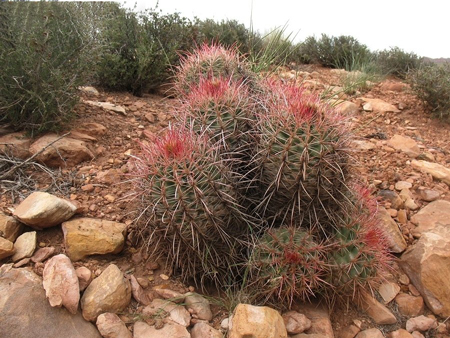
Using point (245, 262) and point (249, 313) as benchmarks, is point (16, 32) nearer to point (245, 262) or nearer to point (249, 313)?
point (245, 262)

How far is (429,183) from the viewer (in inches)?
162

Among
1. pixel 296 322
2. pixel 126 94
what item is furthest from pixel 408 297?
pixel 126 94

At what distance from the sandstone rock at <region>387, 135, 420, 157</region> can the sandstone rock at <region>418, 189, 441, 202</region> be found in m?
0.64

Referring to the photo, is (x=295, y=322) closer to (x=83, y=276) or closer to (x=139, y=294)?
(x=139, y=294)

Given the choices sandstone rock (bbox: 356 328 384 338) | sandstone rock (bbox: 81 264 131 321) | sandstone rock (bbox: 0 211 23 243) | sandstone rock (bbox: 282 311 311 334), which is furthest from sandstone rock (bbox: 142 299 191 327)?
sandstone rock (bbox: 356 328 384 338)

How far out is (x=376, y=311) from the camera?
3002mm

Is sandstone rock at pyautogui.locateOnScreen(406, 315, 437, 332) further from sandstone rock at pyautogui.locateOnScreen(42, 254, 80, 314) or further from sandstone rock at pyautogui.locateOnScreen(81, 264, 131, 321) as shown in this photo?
sandstone rock at pyautogui.locateOnScreen(42, 254, 80, 314)

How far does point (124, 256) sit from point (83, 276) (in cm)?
38

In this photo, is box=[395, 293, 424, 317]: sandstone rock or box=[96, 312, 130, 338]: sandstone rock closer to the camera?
box=[96, 312, 130, 338]: sandstone rock

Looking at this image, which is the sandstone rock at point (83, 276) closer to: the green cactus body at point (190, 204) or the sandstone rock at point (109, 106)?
the green cactus body at point (190, 204)

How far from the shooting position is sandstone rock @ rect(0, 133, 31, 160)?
11.6 ft

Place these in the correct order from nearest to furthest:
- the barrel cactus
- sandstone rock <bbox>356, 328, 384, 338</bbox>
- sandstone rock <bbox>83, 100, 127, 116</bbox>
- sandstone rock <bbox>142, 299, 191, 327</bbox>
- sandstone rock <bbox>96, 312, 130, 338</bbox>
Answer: sandstone rock <bbox>96, 312, 130, 338</bbox> < sandstone rock <bbox>142, 299, 191, 327</bbox> < the barrel cactus < sandstone rock <bbox>356, 328, 384, 338</bbox> < sandstone rock <bbox>83, 100, 127, 116</bbox>

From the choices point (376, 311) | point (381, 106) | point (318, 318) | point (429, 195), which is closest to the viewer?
point (318, 318)

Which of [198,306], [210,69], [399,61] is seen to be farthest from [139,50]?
[399,61]
